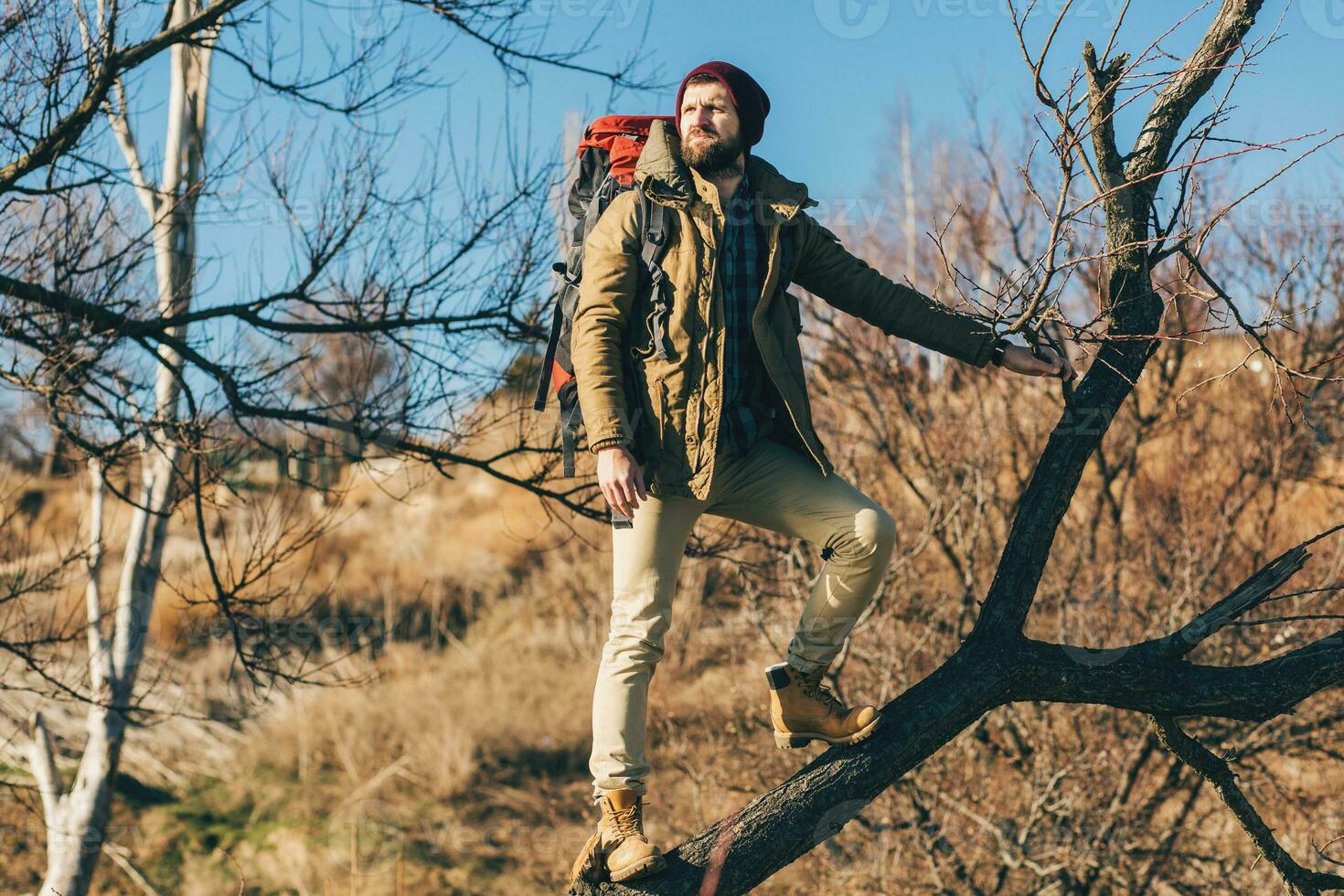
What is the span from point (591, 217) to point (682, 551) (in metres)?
0.91

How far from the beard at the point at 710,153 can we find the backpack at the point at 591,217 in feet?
0.47

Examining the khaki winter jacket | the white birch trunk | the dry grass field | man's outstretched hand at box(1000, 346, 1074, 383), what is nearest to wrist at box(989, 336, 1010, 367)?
man's outstretched hand at box(1000, 346, 1074, 383)

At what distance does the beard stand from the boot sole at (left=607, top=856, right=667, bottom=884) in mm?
1667

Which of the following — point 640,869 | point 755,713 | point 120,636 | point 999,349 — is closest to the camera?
point 640,869

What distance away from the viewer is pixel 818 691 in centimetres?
327

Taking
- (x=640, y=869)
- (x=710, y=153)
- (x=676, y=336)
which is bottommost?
(x=640, y=869)

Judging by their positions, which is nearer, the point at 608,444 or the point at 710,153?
the point at 608,444

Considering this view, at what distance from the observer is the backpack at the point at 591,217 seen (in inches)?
121

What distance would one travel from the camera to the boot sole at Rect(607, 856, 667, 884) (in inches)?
111

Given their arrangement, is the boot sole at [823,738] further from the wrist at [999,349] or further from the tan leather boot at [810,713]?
the wrist at [999,349]

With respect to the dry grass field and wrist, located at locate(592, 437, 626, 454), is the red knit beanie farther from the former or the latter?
the dry grass field

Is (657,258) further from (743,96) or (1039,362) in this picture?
(1039,362)

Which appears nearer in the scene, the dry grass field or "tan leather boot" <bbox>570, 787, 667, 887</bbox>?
"tan leather boot" <bbox>570, 787, 667, 887</bbox>

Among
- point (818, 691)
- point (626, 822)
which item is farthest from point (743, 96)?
point (626, 822)
